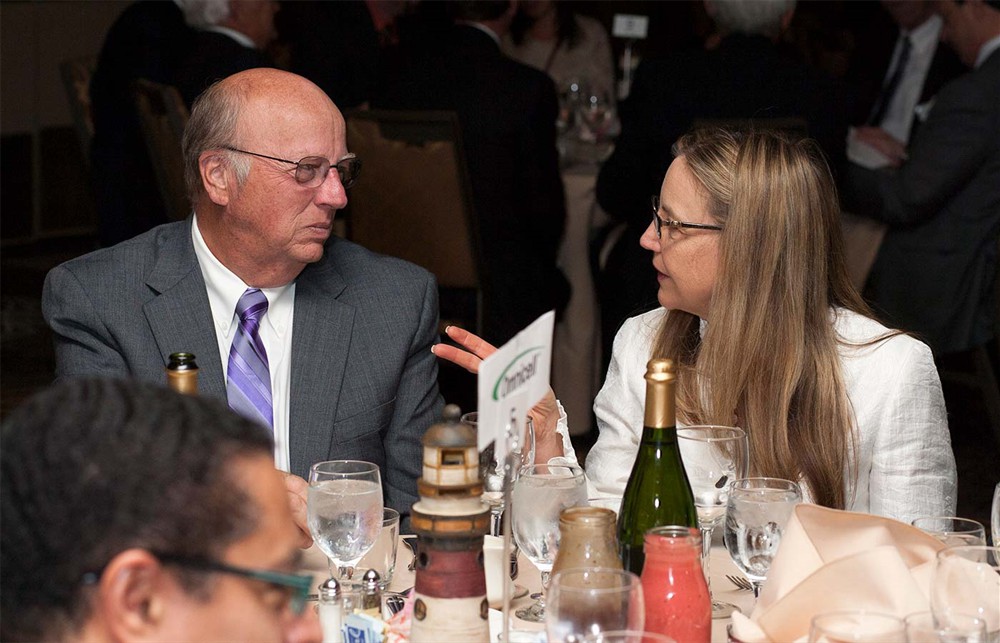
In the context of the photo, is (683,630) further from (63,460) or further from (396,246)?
(396,246)

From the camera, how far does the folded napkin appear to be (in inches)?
53.7

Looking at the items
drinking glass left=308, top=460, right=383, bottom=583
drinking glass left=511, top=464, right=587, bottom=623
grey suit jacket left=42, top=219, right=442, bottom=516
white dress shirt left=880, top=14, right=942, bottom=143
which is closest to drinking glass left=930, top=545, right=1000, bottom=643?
drinking glass left=511, top=464, right=587, bottom=623

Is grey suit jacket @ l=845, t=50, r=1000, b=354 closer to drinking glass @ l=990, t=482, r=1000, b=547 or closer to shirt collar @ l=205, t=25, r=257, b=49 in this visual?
shirt collar @ l=205, t=25, r=257, b=49

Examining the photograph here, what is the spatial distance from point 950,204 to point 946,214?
0.04 metres

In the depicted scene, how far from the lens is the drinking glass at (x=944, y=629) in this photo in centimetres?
129

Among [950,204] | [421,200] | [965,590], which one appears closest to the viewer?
[965,590]

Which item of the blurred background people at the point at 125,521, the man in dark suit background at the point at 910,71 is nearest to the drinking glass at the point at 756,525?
the blurred background people at the point at 125,521

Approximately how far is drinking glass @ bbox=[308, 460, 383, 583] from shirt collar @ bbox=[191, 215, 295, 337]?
858mm

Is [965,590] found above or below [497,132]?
above

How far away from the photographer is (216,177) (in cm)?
243

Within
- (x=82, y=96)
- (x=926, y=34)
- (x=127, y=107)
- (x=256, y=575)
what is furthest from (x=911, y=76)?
(x=256, y=575)

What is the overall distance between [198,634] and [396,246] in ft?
11.0

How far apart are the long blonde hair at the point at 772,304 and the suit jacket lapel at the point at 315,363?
65 centimetres

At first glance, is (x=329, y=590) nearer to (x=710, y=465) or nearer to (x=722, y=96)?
(x=710, y=465)
